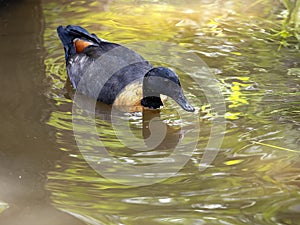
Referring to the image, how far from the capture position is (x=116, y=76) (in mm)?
6523

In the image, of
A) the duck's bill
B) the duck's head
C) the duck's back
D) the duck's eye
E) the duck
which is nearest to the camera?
the duck's bill

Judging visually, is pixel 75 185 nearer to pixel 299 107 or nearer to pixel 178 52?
pixel 299 107

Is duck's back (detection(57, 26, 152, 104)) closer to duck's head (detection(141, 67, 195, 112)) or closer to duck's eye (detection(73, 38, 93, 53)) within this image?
duck's eye (detection(73, 38, 93, 53))

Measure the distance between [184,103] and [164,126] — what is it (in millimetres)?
281

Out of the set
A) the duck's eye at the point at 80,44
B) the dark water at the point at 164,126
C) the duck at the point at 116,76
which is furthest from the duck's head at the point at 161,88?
the duck's eye at the point at 80,44

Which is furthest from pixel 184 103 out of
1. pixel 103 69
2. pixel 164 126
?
pixel 103 69

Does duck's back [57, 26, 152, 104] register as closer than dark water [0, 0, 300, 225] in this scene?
No

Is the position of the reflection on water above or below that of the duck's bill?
below

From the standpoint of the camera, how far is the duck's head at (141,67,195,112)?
587cm

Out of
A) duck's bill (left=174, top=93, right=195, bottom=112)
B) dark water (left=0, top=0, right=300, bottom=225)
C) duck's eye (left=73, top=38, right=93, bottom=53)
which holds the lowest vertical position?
dark water (left=0, top=0, right=300, bottom=225)

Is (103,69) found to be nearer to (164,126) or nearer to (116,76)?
(116,76)

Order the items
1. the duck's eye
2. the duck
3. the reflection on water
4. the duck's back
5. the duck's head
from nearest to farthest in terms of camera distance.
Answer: the reflection on water, the duck's head, the duck, the duck's back, the duck's eye

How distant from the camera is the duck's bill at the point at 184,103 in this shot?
570cm

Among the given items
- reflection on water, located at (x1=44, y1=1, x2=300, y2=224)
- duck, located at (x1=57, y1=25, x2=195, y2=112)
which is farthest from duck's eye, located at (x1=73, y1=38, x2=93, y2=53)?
reflection on water, located at (x1=44, y1=1, x2=300, y2=224)
